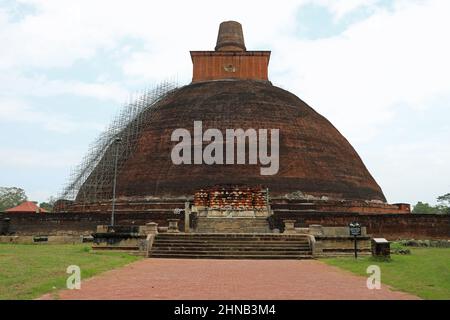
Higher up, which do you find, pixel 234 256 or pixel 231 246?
pixel 231 246

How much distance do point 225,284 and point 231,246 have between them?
6.09 metres

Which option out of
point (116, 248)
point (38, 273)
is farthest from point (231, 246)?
point (38, 273)

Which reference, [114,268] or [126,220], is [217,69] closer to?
[126,220]

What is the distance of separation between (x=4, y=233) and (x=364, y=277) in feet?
53.8

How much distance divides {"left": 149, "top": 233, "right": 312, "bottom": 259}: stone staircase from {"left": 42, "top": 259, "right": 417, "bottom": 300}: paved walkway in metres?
2.82

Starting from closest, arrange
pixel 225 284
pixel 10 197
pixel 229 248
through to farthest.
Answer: pixel 225 284 → pixel 229 248 → pixel 10 197

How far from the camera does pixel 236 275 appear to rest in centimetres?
835

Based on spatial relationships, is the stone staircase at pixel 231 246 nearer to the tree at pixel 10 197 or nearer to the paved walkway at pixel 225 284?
the paved walkway at pixel 225 284

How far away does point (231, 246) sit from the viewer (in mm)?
13164

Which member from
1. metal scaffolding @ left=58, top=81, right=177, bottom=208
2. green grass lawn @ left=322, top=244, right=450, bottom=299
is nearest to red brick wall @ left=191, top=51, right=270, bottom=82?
metal scaffolding @ left=58, top=81, right=177, bottom=208

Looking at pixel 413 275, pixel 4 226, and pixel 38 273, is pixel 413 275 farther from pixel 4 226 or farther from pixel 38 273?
pixel 4 226

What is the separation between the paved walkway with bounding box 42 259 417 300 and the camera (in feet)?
19.8

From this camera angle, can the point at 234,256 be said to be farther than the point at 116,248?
No
